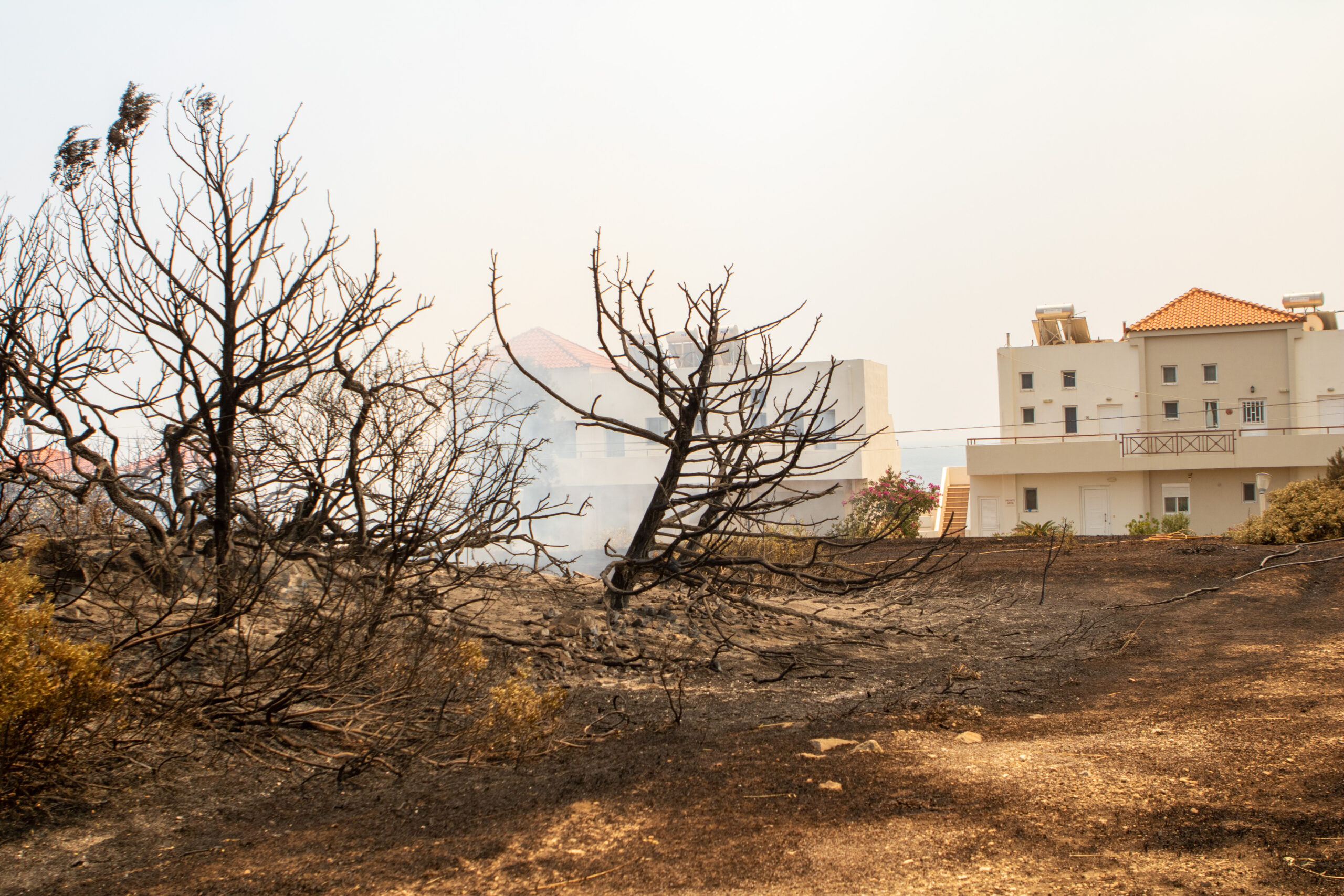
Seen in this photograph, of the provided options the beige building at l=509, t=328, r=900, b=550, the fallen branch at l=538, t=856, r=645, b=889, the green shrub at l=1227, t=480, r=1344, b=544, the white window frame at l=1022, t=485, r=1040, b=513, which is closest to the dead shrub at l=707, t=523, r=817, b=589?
the fallen branch at l=538, t=856, r=645, b=889

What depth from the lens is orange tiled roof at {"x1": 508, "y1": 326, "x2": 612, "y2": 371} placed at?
41.3 meters

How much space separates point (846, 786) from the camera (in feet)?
13.4

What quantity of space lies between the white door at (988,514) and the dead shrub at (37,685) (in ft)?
95.0

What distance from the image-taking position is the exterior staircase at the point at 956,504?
32688mm

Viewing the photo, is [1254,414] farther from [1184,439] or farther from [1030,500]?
[1030,500]

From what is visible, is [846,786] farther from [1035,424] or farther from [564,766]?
[1035,424]

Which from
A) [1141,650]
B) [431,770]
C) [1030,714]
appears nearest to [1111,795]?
[1030,714]

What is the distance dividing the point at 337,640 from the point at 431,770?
0.79m

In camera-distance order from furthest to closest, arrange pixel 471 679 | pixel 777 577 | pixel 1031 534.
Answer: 1. pixel 1031 534
2. pixel 777 577
3. pixel 471 679

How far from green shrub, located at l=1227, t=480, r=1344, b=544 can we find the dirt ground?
8754 millimetres

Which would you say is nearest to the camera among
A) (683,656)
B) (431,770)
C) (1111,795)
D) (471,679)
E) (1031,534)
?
(1111,795)

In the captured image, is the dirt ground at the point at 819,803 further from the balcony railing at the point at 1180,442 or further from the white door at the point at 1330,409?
the white door at the point at 1330,409

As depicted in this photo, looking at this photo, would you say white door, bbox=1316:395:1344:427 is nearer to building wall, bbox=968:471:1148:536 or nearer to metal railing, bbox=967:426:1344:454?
metal railing, bbox=967:426:1344:454

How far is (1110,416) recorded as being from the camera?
32250 mm
